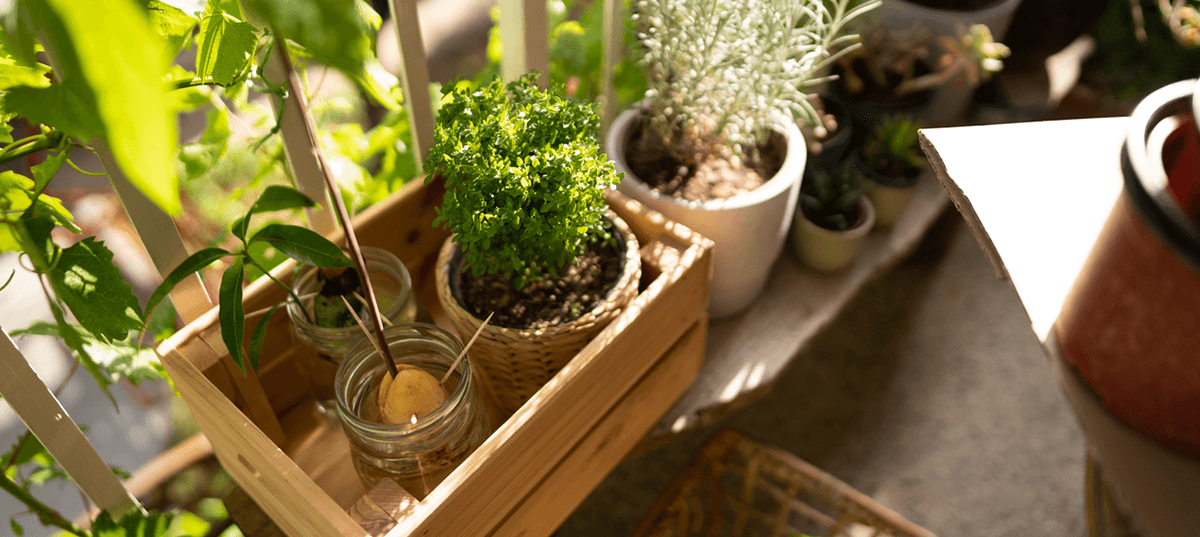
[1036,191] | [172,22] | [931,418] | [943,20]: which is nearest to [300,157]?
[172,22]

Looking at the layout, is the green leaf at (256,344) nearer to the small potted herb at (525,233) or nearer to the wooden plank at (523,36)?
the small potted herb at (525,233)

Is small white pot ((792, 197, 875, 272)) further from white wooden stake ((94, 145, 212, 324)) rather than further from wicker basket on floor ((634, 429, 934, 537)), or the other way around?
white wooden stake ((94, 145, 212, 324))

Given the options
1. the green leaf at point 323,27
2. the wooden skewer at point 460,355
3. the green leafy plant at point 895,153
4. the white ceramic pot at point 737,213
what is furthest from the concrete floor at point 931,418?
the green leaf at point 323,27

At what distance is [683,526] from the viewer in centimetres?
100

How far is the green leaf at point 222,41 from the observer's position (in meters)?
0.44

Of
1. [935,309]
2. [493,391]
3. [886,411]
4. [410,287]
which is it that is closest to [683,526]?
[493,391]

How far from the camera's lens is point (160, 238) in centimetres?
63

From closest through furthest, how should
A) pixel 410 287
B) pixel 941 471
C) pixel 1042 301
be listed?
pixel 1042 301 → pixel 410 287 → pixel 941 471

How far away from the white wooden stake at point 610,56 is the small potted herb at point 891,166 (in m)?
0.39

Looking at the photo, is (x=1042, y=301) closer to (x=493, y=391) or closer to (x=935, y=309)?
(x=493, y=391)

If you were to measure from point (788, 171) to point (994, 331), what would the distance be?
3.41 feet

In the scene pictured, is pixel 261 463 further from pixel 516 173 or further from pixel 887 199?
pixel 887 199

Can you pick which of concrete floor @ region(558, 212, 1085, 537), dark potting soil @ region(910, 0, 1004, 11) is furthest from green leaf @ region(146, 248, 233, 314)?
dark potting soil @ region(910, 0, 1004, 11)

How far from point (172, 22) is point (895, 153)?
94 centimetres
